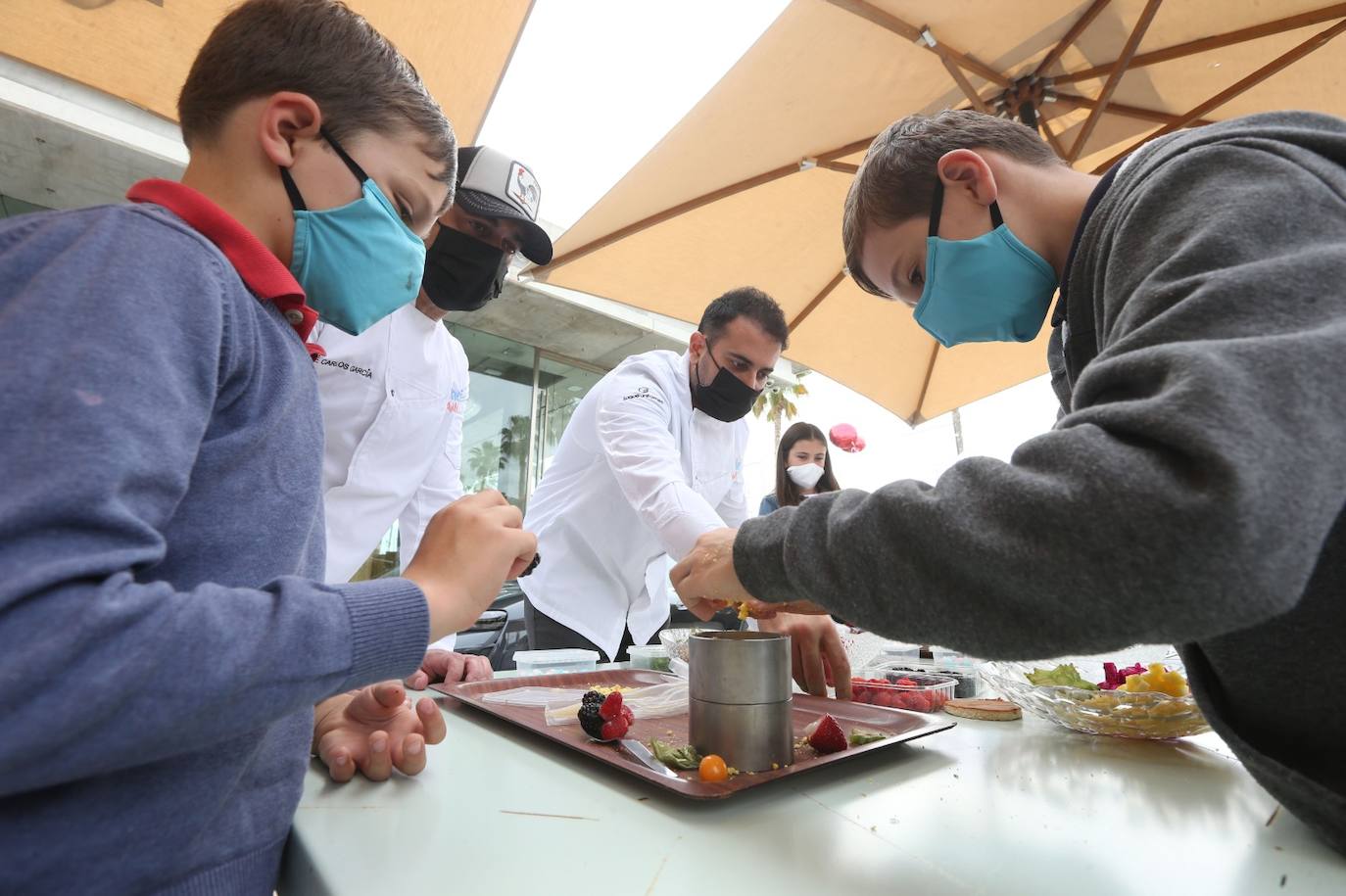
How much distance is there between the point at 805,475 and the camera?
13.1ft

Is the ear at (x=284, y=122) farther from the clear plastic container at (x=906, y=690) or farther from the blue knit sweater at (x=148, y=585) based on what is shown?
the clear plastic container at (x=906, y=690)

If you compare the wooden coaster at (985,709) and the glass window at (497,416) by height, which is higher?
the wooden coaster at (985,709)

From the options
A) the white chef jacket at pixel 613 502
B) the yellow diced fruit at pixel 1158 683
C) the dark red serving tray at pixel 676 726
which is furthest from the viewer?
the white chef jacket at pixel 613 502

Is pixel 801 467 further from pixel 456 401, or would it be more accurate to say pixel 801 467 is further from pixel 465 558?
pixel 465 558

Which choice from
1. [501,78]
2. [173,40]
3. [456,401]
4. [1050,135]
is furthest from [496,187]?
A: [1050,135]

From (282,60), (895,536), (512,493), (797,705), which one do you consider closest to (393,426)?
(282,60)

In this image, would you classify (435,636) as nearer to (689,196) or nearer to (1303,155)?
(1303,155)

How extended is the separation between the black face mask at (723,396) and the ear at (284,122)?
6.11 feet

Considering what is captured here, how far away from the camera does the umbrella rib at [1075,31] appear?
2.48 meters

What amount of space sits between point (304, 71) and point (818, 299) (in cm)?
327

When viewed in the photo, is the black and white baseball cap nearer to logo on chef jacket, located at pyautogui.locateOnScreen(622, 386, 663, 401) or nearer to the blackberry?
logo on chef jacket, located at pyautogui.locateOnScreen(622, 386, 663, 401)

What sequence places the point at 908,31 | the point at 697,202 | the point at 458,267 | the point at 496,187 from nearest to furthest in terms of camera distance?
1. the point at 496,187
2. the point at 458,267
3. the point at 908,31
4. the point at 697,202

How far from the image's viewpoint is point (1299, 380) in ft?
1.49

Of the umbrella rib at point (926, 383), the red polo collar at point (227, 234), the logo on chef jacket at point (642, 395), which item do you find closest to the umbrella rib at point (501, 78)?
the logo on chef jacket at point (642, 395)
